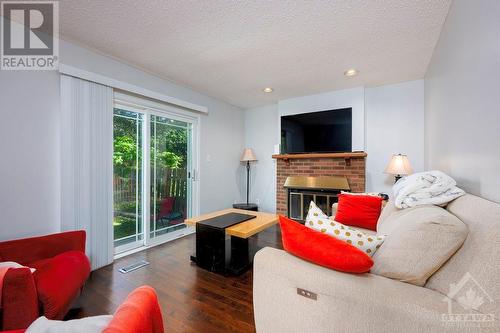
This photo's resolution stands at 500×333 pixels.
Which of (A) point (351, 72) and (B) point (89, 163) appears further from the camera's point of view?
(A) point (351, 72)

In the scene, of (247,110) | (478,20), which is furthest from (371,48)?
(247,110)

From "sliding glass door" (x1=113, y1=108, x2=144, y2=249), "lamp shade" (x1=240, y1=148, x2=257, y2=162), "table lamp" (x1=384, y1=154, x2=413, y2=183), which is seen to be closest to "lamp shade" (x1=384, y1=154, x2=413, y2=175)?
"table lamp" (x1=384, y1=154, x2=413, y2=183)

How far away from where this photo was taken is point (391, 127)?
Answer: 3246 millimetres

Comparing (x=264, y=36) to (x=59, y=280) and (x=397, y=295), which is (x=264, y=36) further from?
(x=59, y=280)

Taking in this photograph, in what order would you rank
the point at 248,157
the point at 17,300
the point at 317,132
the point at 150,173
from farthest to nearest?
1. the point at 248,157
2. the point at 317,132
3. the point at 150,173
4. the point at 17,300

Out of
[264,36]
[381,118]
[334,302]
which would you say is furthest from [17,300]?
[381,118]

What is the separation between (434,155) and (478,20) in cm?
152

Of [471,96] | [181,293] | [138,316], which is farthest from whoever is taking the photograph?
[181,293]

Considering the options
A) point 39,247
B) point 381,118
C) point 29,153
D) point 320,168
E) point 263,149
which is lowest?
point 39,247

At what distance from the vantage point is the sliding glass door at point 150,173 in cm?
269

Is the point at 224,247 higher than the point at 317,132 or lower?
lower

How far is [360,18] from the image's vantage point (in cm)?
179

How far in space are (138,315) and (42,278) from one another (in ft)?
4.03

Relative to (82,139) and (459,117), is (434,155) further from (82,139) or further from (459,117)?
(82,139)
